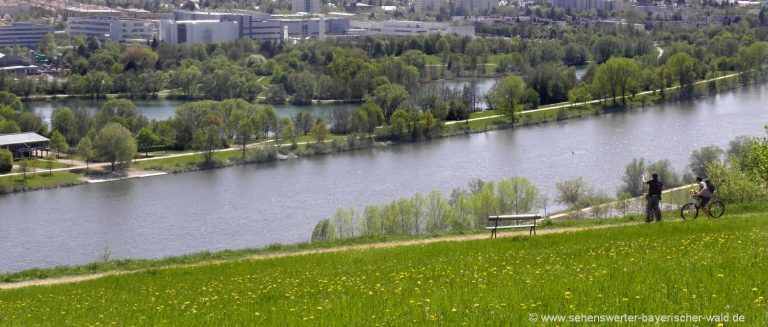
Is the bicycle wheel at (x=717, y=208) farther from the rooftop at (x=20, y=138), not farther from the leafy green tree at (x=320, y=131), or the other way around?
the rooftop at (x=20, y=138)

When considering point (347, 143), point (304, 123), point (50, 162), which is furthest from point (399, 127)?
point (50, 162)

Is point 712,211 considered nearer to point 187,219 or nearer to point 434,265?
point 434,265

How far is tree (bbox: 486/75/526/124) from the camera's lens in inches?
939

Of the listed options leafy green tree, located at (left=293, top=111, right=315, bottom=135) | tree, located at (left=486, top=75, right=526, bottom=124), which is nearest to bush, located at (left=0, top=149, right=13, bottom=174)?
leafy green tree, located at (left=293, top=111, right=315, bottom=135)

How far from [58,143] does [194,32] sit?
22267 millimetres

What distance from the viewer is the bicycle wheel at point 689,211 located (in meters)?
6.78

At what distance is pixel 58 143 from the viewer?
778 inches

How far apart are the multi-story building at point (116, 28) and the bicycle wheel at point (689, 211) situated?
3751 centimetres

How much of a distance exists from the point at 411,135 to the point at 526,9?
121 ft

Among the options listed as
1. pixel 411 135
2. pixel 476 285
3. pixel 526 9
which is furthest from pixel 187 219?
pixel 526 9

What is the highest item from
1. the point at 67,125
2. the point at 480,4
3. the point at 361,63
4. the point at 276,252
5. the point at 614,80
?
the point at 480,4

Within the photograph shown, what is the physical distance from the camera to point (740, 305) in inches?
134

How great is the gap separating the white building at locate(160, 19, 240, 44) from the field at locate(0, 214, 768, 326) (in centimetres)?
3585

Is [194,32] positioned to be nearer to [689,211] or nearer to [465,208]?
[465,208]
